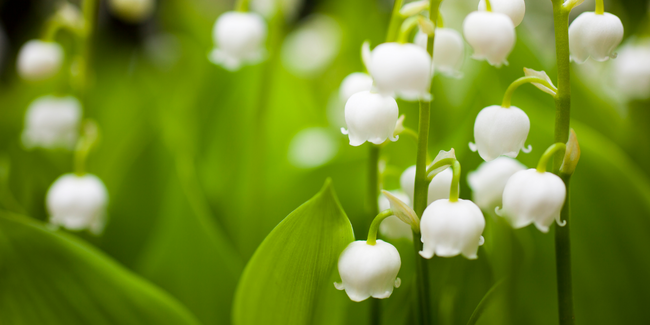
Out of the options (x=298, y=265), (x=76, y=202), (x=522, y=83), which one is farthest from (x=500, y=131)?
(x=76, y=202)

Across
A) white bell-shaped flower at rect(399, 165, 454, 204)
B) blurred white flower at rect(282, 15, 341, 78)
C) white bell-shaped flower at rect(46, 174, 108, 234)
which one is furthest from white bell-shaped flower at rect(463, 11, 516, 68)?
blurred white flower at rect(282, 15, 341, 78)

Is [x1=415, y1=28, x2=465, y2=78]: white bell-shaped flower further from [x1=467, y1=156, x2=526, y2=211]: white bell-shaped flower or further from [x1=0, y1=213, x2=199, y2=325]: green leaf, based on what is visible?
[x1=0, y1=213, x2=199, y2=325]: green leaf

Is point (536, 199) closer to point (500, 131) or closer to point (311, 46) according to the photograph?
point (500, 131)

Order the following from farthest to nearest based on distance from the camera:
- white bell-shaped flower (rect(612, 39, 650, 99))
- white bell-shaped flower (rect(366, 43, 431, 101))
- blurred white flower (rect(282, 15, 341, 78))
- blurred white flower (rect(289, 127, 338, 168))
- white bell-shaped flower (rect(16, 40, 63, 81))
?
blurred white flower (rect(282, 15, 341, 78)), blurred white flower (rect(289, 127, 338, 168)), white bell-shaped flower (rect(612, 39, 650, 99)), white bell-shaped flower (rect(16, 40, 63, 81)), white bell-shaped flower (rect(366, 43, 431, 101))

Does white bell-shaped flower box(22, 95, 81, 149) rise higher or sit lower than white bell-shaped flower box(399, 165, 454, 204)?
higher

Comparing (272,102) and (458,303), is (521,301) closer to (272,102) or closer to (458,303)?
(458,303)

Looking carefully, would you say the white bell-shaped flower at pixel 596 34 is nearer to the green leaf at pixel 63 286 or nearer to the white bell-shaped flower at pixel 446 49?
the white bell-shaped flower at pixel 446 49

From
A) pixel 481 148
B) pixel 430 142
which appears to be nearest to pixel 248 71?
pixel 430 142
